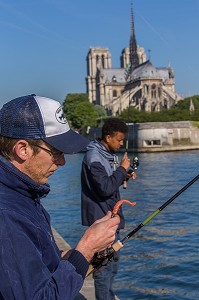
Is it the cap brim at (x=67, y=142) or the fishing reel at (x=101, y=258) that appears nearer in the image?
the cap brim at (x=67, y=142)

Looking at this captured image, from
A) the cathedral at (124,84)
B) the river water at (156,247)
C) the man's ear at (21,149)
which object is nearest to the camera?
the man's ear at (21,149)

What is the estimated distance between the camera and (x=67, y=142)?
214 centimetres

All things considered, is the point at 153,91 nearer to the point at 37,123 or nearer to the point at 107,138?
the point at 107,138

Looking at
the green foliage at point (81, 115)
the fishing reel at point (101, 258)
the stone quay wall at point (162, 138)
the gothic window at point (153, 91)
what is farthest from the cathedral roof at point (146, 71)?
the fishing reel at point (101, 258)

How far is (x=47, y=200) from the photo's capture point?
18141mm

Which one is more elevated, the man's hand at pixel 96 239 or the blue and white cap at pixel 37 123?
the blue and white cap at pixel 37 123

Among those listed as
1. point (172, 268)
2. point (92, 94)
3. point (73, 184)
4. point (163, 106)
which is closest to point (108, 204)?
point (172, 268)

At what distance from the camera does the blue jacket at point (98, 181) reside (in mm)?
4281

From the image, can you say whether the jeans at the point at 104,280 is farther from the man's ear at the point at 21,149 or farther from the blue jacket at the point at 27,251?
the man's ear at the point at 21,149

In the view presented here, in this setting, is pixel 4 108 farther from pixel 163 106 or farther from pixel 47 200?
pixel 163 106

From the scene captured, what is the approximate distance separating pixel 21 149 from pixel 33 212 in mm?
248

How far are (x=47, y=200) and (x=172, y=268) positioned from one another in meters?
10.6

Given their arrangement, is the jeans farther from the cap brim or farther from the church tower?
the church tower

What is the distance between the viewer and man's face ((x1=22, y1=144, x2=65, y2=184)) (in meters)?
2.09
